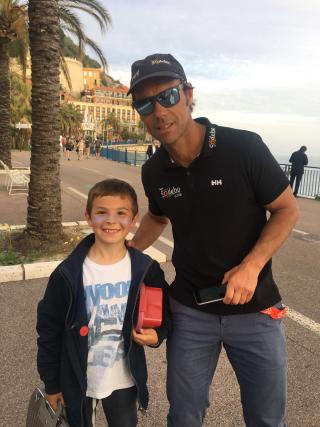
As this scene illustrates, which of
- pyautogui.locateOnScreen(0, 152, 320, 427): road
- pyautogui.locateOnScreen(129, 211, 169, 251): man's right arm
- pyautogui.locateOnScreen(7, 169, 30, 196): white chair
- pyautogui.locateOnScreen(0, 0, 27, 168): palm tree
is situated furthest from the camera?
pyautogui.locateOnScreen(0, 0, 27, 168): palm tree

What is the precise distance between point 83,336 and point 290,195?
112 cm

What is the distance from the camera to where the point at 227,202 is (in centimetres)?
172

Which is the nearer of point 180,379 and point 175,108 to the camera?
point 175,108

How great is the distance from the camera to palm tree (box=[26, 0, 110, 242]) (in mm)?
5660

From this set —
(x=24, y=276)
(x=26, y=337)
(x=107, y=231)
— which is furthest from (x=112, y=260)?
(x=24, y=276)

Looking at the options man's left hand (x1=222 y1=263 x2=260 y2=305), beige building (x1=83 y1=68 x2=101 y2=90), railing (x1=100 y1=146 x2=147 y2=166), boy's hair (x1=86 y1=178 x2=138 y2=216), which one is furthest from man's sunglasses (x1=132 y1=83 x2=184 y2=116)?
beige building (x1=83 y1=68 x2=101 y2=90)

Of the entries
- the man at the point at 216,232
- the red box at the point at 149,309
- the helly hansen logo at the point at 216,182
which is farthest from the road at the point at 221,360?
the helly hansen logo at the point at 216,182

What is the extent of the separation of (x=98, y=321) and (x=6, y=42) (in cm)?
1515

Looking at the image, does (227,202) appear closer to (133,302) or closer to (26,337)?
(133,302)

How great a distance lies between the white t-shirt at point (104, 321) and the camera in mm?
1761

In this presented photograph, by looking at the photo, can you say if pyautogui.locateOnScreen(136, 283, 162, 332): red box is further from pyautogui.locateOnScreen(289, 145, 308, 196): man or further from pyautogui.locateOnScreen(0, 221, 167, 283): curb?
pyautogui.locateOnScreen(289, 145, 308, 196): man

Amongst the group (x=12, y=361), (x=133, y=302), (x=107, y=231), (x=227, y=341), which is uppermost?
(x=107, y=231)

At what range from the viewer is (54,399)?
1829mm

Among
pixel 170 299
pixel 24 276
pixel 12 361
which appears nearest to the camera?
pixel 170 299
